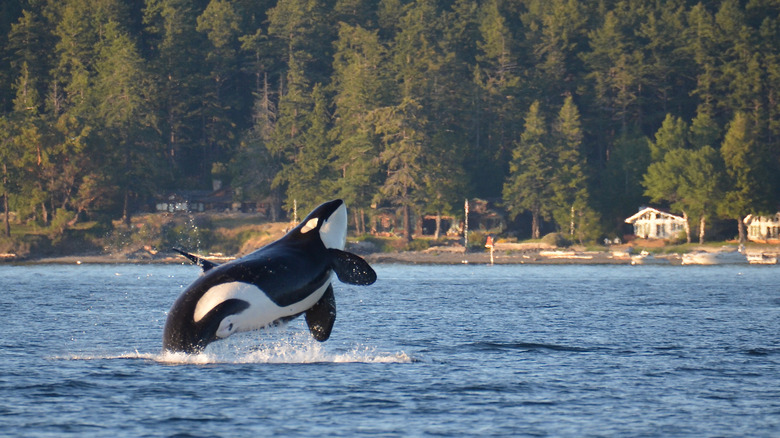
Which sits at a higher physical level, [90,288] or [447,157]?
[447,157]

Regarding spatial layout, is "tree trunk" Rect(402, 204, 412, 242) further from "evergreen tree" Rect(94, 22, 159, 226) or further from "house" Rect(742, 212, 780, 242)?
"house" Rect(742, 212, 780, 242)

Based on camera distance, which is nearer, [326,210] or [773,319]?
[326,210]

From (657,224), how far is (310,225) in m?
119

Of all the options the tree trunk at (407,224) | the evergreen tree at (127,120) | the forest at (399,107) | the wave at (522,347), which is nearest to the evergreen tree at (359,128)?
the forest at (399,107)

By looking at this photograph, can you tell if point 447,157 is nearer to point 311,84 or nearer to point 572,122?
point 572,122

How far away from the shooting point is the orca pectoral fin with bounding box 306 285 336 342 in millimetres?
30000

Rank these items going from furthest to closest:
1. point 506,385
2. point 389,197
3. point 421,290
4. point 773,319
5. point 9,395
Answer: point 389,197 → point 421,290 → point 773,319 → point 506,385 → point 9,395

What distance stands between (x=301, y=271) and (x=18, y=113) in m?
129

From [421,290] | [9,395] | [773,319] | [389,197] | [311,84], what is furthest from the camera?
[311,84]

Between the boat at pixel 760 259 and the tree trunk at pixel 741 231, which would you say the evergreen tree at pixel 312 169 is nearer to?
the tree trunk at pixel 741 231

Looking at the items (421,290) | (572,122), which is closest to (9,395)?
(421,290)

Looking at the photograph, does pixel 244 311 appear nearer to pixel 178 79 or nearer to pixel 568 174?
pixel 568 174

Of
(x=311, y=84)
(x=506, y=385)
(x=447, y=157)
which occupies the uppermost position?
(x=311, y=84)

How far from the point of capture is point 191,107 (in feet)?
562
